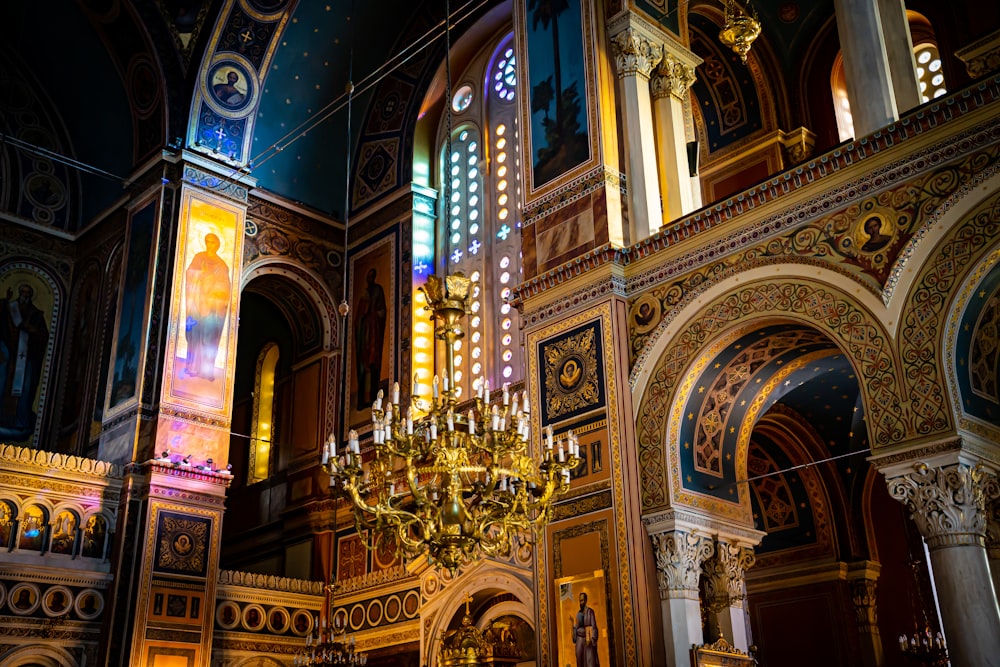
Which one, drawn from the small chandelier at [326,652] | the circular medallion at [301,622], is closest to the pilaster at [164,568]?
the small chandelier at [326,652]

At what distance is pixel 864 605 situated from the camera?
12.2 metres

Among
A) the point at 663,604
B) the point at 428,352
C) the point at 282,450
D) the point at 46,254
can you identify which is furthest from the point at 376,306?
the point at 663,604

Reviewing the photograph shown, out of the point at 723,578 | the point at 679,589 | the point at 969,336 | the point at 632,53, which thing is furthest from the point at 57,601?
the point at 969,336

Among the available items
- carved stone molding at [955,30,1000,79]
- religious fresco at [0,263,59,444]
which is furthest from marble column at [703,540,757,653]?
religious fresco at [0,263,59,444]

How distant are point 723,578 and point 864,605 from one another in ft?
12.5

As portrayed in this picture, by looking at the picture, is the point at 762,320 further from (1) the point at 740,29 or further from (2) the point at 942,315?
(1) the point at 740,29

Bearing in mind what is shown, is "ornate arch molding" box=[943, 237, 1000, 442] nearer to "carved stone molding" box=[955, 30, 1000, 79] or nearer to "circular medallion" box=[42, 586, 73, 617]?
"carved stone molding" box=[955, 30, 1000, 79]

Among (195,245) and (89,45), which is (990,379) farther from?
(89,45)

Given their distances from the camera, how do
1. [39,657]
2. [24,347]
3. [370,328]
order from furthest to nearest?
[24,347] → [370,328] → [39,657]

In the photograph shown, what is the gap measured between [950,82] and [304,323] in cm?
967

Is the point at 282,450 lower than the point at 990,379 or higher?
higher

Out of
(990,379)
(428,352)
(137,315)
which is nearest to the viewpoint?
(990,379)

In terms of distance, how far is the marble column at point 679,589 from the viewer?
8773 millimetres

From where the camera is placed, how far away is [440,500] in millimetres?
7285
